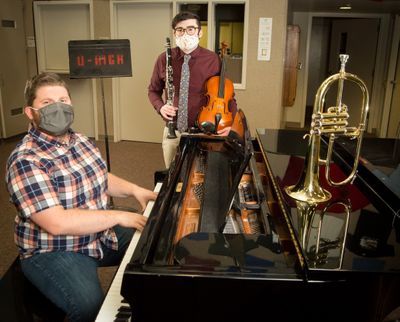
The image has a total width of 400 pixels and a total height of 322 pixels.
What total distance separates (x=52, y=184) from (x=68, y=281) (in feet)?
1.12

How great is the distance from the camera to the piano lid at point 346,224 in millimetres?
966

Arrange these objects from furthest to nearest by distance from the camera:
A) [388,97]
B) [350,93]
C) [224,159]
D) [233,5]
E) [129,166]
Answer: [350,93] < [388,97] < [233,5] < [129,166] < [224,159]

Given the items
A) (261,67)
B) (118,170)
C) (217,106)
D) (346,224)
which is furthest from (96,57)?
(261,67)

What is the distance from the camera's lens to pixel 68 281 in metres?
1.36

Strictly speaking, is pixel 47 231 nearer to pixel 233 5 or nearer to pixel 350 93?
pixel 233 5

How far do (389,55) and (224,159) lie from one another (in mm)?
5651

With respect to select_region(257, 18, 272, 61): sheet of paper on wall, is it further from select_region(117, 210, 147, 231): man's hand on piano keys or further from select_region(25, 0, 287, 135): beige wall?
select_region(117, 210, 147, 231): man's hand on piano keys

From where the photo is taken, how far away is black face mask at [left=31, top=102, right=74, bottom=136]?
1440 millimetres

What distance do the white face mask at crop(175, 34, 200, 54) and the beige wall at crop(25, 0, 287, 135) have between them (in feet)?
7.74

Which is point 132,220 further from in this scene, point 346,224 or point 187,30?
point 187,30

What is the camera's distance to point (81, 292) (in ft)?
4.39

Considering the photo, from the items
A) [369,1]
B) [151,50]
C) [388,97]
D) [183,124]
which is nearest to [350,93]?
[388,97]

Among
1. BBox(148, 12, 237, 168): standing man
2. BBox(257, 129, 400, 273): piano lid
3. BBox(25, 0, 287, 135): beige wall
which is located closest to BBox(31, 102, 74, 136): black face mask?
BBox(257, 129, 400, 273): piano lid

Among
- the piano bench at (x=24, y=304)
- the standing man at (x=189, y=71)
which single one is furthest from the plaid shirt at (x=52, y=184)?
the standing man at (x=189, y=71)
